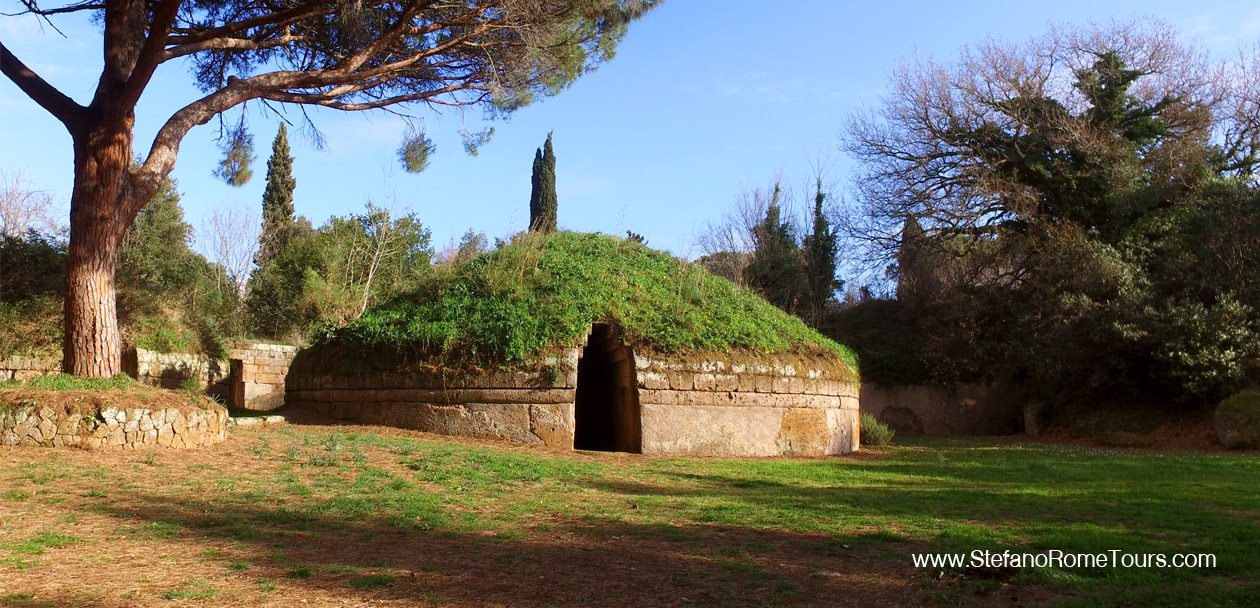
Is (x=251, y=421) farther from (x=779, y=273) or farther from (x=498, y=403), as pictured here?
(x=779, y=273)

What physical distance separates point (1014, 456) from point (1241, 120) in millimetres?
14149

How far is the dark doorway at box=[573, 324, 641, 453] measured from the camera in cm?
1161

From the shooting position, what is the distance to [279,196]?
98.0ft

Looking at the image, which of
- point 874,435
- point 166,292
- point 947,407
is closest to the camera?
point 874,435

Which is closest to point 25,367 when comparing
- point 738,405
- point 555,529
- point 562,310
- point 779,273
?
point 562,310

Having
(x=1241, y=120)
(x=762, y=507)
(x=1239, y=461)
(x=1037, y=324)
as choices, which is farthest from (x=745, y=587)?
(x=1241, y=120)

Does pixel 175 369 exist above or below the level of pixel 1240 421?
above

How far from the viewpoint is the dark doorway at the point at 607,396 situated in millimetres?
11609

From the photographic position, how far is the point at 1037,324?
1994cm

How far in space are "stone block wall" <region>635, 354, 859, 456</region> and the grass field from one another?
4.68ft

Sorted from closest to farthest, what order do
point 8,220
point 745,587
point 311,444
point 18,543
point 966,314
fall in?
point 745,587
point 18,543
point 311,444
point 966,314
point 8,220

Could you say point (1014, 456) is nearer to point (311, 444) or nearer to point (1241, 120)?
point (311, 444)

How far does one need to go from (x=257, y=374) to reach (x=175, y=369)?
1.66 m

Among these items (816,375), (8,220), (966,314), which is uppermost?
(8,220)
